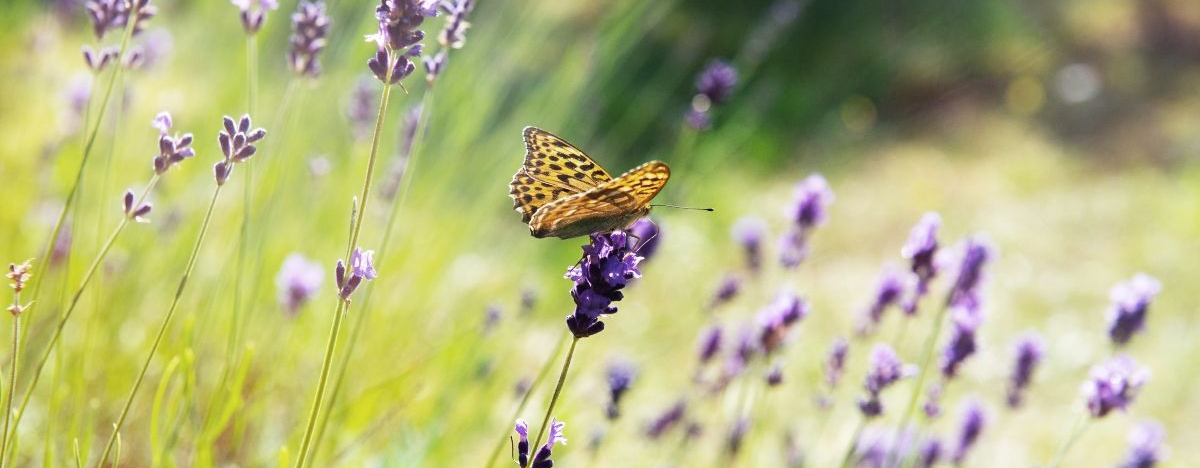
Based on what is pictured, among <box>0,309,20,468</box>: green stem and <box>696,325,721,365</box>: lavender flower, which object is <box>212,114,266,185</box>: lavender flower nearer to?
<box>0,309,20,468</box>: green stem

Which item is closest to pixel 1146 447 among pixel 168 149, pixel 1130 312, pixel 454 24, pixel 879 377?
pixel 1130 312

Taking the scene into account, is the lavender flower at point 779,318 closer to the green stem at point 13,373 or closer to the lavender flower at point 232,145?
the lavender flower at point 232,145

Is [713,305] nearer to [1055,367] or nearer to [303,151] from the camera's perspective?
[303,151]

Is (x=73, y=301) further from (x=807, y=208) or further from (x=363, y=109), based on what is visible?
(x=807, y=208)

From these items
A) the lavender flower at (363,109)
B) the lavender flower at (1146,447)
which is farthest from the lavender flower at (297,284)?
the lavender flower at (1146,447)

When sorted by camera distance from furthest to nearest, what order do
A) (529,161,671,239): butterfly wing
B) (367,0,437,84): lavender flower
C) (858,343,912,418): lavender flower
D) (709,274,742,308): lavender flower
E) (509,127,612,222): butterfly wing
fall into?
(709,274,742,308): lavender flower
(858,343,912,418): lavender flower
(509,127,612,222): butterfly wing
(529,161,671,239): butterfly wing
(367,0,437,84): lavender flower

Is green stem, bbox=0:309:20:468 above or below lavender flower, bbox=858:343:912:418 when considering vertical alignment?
above

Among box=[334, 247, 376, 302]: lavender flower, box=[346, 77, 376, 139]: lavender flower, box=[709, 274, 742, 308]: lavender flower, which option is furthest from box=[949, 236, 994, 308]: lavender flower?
box=[346, 77, 376, 139]: lavender flower
